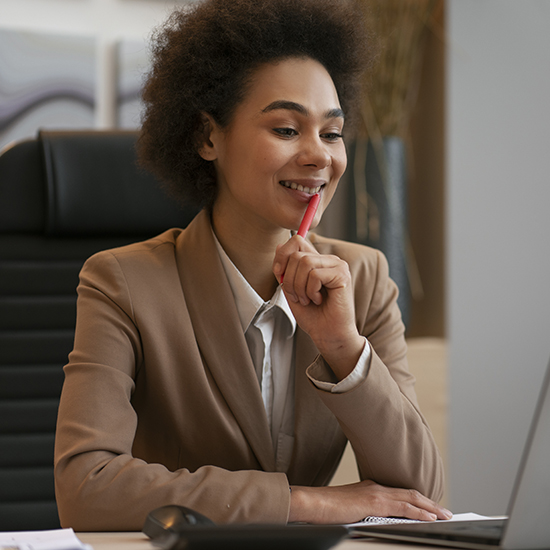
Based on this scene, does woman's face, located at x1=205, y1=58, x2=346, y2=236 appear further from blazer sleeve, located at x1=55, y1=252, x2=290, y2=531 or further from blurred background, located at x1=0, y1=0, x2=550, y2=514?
blurred background, located at x1=0, y1=0, x2=550, y2=514

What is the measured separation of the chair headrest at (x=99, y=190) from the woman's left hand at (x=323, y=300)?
1.67 feet

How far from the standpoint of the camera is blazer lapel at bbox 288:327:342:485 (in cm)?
112

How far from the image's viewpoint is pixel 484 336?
2305mm

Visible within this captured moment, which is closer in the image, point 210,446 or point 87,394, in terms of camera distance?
point 87,394

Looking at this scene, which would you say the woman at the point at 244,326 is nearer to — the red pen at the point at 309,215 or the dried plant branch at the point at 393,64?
the red pen at the point at 309,215

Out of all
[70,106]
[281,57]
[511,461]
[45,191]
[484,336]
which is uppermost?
[281,57]

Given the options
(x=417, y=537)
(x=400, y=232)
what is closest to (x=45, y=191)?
(x=417, y=537)

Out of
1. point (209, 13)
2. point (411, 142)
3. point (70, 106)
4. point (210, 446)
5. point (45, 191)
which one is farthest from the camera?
point (411, 142)

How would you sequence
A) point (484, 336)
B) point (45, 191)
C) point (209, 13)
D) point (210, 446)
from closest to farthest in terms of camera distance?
point (210, 446)
point (209, 13)
point (45, 191)
point (484, 336)

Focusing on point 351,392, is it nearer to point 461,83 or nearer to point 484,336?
point 484,336

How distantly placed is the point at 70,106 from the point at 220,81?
1123 mm

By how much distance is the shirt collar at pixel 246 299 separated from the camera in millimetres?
1173

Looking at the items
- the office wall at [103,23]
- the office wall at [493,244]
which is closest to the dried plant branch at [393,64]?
the office wall at [493,244]

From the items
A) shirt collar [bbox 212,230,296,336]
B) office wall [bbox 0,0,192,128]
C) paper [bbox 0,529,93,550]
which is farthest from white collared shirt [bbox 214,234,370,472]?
office wall [bbox 0,0,192,128]
